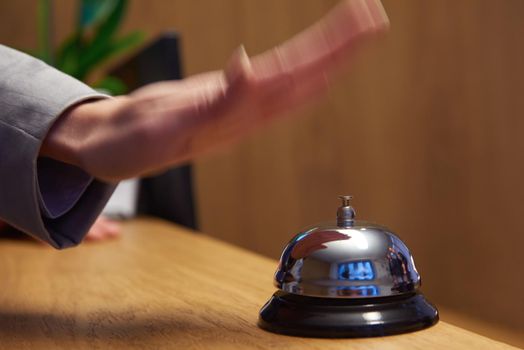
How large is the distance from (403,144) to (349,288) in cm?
204

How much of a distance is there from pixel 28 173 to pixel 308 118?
1883 mm

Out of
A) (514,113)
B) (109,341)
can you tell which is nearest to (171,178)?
(514,113)

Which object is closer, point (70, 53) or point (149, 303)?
point (149, 303)

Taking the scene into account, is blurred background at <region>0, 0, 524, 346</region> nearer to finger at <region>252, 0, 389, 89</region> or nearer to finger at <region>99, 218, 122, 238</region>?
finger at <region>99, 218, 122, 238</region>

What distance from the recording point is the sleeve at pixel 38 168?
0.57 m

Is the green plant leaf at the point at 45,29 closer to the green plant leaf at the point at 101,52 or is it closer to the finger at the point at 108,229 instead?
the green plant leaf at the point at 101,52

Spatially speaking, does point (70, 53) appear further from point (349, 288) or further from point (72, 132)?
point (349, 288)

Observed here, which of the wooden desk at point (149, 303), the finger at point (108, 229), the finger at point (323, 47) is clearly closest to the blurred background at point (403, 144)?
the finger at point (108, 229)

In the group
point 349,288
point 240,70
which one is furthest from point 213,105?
point 349,288

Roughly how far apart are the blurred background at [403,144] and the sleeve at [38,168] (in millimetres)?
1545

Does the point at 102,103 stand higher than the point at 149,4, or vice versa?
the point at 149,4

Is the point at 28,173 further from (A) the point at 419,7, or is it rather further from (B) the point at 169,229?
(A) the point at 419,7

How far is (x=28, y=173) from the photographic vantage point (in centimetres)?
57

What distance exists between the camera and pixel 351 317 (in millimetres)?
478
